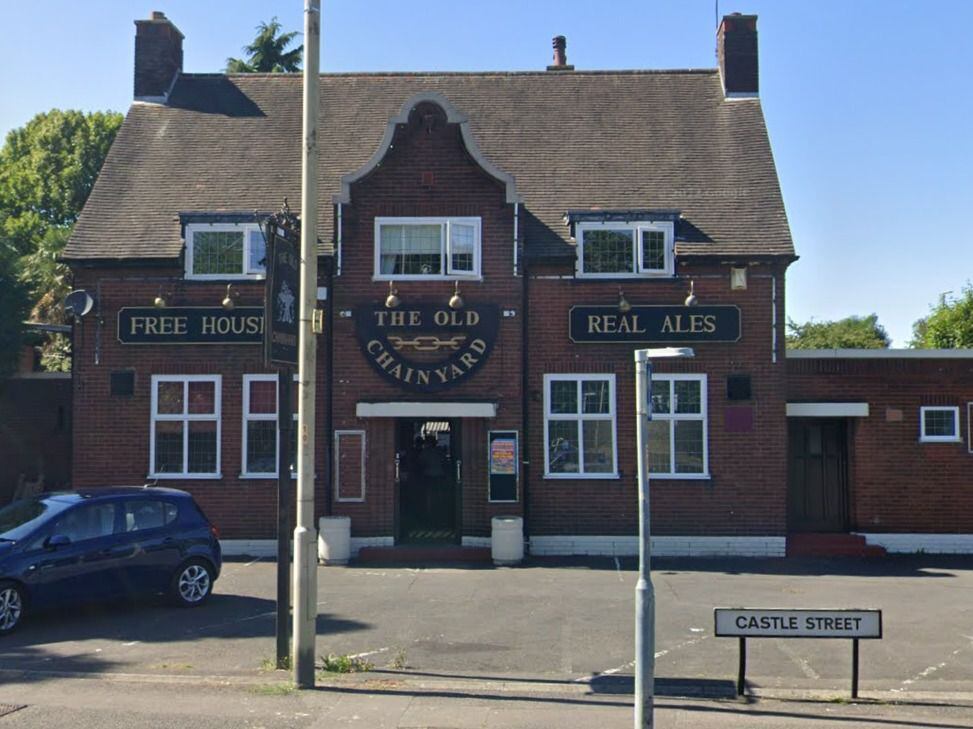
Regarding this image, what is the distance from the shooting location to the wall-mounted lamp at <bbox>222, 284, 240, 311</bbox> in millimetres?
18234

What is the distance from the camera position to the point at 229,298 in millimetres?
18375

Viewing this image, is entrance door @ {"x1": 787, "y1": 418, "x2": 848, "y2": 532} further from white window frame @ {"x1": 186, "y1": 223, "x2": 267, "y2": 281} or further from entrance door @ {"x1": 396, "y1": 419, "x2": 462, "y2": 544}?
white window frame @ {"x1": 186, "y1": 223, "x2": 267, "y2": 281}

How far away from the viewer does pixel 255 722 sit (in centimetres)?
853

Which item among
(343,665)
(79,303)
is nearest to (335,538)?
(79,303)

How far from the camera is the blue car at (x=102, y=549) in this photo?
11.8 m

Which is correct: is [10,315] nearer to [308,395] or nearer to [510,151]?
[510,151]

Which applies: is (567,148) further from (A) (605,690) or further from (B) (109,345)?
(A) (605,690)

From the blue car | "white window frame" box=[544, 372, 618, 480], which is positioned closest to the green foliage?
the blue car

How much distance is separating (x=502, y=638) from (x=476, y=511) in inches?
251

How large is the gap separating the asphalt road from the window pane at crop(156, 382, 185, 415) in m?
3.51

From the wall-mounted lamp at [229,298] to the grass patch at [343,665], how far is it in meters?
9.07

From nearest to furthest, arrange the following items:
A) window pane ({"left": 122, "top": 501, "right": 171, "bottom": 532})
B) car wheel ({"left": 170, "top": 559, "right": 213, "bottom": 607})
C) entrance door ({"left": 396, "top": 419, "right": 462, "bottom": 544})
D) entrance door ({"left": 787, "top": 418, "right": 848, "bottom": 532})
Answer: window pane ({"left": 122, "top": 501, "right": 171, "bottom": 532}), car wheel ({"left": 170, "top": 559, "right": 213, "bottom": 607}), entrance door ({"left": 396, "top": 419, "right": 462, "bottom": 544}), entrance door ({"left": 787, "top": 418, "right": 848, "bottom": 532})

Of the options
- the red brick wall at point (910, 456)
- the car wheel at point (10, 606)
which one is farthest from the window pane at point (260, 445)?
the red brick wall at point (910, 456)

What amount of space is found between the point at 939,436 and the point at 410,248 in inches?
403
